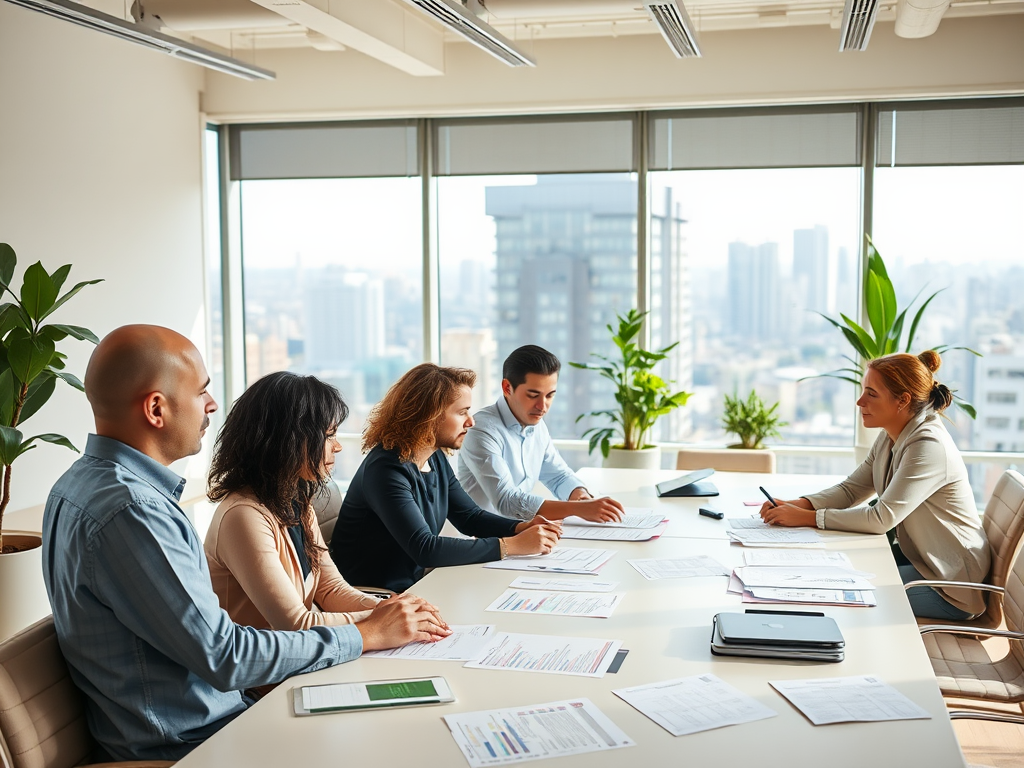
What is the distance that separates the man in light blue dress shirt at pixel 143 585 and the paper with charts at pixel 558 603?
561mm

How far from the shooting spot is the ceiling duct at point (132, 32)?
3.60m

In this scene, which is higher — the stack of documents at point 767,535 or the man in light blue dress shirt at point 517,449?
the man in light blue dress shirt at point 517,449

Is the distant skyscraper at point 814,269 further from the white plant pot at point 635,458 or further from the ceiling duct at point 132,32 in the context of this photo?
the ceiling duct at point 132,32

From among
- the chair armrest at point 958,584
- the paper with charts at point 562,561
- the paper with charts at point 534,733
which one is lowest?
the chair armrest at point 958,584

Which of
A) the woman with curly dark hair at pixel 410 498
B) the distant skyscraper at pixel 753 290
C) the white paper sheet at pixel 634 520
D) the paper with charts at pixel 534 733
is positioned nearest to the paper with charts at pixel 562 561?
the woman with curly dark hair at pixel 410 498

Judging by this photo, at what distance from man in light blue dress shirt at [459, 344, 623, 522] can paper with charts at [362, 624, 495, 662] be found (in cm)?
127

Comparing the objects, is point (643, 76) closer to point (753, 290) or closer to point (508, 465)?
point (753, 290)

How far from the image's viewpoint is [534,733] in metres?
1.60

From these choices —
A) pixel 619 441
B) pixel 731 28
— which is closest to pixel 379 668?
pixel 619 441

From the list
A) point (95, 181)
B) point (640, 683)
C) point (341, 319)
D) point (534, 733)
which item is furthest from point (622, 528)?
point (341, 319)

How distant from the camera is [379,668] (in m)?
1.91

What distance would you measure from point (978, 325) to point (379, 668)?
505cm

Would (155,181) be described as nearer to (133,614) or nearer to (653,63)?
(653,63)

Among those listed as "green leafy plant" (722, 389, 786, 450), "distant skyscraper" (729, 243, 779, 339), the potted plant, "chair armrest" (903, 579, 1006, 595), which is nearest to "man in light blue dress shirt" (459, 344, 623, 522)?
"chair armrest" (903, 579, 1006, 595)
